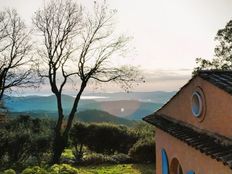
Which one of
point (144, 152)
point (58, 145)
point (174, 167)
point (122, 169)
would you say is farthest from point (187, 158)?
point (144, 152)

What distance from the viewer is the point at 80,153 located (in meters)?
29.2

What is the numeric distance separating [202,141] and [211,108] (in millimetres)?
779

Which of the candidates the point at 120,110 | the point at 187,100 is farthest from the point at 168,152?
the point at 120,110

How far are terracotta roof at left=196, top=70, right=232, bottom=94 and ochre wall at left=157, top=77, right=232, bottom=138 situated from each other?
97 mm

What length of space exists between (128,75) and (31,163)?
366 inches

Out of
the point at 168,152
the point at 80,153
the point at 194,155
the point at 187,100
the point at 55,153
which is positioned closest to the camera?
the point at 194,155

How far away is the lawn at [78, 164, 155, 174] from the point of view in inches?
883

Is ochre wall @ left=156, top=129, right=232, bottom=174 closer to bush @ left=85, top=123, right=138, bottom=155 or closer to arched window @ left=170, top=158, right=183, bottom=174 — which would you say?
arched window @ left=170, top=158, right=183, bottom=174

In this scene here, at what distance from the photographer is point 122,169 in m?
24.0

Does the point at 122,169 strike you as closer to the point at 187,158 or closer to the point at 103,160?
the point at 103,160

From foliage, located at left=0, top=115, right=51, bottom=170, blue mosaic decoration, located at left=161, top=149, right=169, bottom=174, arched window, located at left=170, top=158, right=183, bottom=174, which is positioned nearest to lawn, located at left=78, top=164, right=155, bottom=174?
foliage, located at left=0, top=115, right=51, bottom=170

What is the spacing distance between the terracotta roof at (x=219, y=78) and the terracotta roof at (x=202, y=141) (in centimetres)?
115

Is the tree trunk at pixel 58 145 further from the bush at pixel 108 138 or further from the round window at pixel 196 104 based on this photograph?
Result: the round window at pixel 196 104

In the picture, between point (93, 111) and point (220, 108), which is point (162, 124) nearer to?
point (220, 108)
